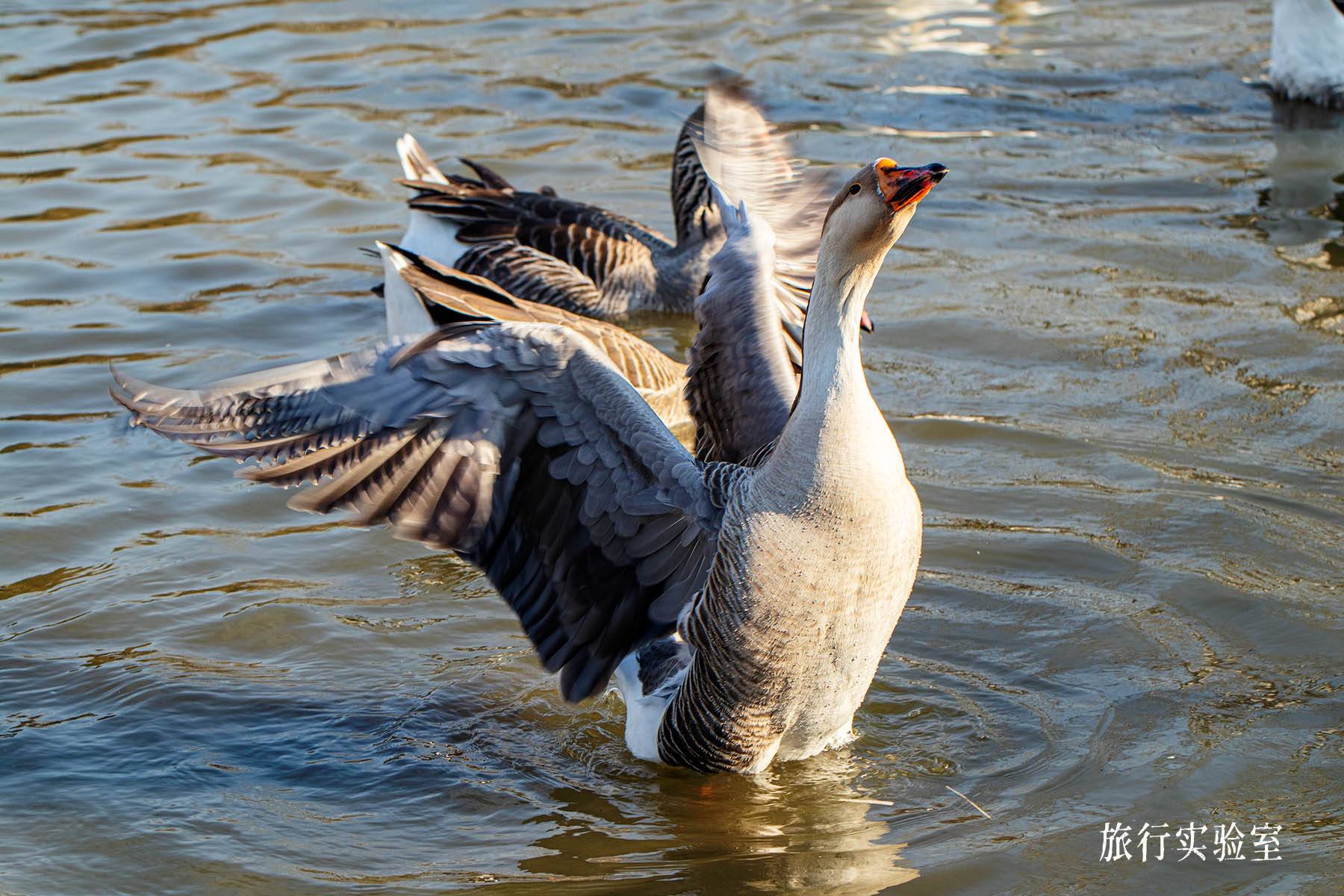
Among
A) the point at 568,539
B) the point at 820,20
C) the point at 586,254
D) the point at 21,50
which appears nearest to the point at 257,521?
the point at 568,539

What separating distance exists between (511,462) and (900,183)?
1.52 meters

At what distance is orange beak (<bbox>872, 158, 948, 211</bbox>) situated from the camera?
13.3 ft

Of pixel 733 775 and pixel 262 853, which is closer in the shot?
pixel 262 853

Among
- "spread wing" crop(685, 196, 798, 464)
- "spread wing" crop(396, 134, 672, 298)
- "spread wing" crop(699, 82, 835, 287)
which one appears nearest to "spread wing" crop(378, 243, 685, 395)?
"spread wing" crop(685, 196, 798, 464)

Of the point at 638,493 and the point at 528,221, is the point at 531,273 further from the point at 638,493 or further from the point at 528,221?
the point at 638,493

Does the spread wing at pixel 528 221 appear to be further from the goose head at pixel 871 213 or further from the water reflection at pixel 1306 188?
the goose head at pixel 871 213

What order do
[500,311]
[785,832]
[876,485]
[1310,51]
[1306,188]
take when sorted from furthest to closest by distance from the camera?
[1310,51] → [1306,188] → [500,311] → [785,832] → [876,485]

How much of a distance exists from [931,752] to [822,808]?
436mm

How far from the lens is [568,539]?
16.3 feet

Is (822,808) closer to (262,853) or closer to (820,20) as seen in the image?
(262,853)

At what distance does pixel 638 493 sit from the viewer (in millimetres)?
4836

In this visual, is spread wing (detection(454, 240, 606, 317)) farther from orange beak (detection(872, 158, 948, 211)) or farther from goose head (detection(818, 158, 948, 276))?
orange beak (detection(872, 158, 948, 211))

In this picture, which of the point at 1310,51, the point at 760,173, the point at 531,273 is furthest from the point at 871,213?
the point at 1310,51

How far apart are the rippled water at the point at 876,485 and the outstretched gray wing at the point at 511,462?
619 mm
